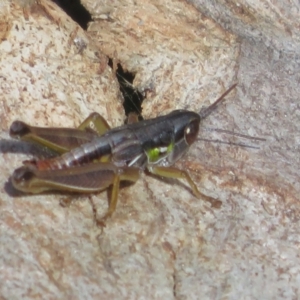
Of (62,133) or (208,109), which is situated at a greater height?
(208,109)

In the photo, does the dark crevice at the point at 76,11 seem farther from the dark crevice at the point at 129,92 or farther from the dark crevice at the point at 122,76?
the dark crevice at the point at 129,92

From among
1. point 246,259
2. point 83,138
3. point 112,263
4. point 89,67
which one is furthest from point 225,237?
point 89,67

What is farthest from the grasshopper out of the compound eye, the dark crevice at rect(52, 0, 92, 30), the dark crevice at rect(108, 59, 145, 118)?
the dark crevice at rect(52, 0, 92, 30)

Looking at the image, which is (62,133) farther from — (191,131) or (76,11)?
(76,11)

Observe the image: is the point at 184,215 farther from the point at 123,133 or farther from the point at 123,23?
the point at 123,23

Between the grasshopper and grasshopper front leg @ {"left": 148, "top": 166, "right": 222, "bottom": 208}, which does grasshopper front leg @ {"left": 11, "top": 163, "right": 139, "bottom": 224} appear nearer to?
the grasshopper

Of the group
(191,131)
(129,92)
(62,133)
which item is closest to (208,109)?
(191,131)
